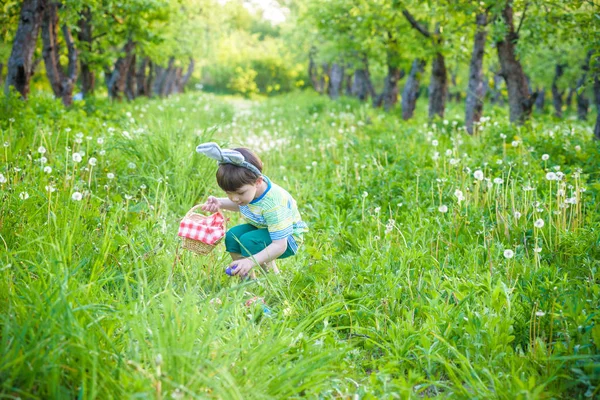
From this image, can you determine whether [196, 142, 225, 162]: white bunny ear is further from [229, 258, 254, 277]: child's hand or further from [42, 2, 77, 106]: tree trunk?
[42, 2, 77, 106]: tree trunk

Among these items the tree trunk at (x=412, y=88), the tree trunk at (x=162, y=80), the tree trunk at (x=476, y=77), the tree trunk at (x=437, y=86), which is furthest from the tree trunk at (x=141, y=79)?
the tree trunk at (x=476, y=77)

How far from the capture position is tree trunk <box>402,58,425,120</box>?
13703 mm

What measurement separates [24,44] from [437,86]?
8.95m

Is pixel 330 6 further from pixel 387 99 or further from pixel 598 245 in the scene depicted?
pixel 598 245

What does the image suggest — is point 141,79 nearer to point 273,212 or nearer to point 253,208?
point 253,208

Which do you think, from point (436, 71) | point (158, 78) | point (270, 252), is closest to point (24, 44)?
point (270, 252)

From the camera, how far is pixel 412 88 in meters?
13.9

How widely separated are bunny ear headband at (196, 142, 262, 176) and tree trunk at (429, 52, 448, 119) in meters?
9.78

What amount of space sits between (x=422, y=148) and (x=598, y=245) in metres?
3.73

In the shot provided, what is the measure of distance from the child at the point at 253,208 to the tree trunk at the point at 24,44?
6.66 meters

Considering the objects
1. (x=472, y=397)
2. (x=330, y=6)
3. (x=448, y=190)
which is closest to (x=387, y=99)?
(x=330, y=6)

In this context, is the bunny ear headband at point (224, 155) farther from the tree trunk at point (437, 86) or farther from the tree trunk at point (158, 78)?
the tree trunk at point (158, 78)

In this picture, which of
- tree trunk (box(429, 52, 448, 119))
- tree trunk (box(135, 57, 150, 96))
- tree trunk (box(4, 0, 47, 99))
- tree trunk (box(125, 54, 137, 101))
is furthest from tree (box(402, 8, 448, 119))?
tree trunk (box(135, 57, 150, 96))

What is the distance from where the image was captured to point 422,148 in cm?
722
